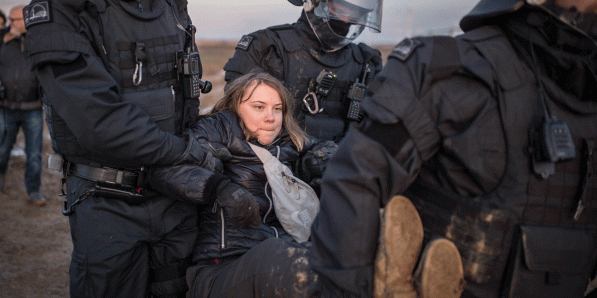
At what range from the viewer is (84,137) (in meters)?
1.84

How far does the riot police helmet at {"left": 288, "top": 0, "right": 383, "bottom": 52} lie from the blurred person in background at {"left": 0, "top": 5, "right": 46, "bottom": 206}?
142 inches

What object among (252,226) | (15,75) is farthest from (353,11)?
(15,75)

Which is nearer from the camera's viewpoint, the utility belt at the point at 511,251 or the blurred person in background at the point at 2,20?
the utility belt at the point at 511,251

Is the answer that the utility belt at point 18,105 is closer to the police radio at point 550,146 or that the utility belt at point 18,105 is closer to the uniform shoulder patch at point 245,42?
the uniform shoulder patch at point 245,42

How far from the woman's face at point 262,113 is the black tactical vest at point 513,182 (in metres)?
1.34

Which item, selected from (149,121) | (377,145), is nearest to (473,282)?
(377,145)

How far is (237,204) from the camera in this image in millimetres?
2014

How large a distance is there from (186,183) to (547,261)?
1540 millimetres

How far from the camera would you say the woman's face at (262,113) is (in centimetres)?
255

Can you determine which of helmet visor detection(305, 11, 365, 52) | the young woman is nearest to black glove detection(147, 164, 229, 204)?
the young woman

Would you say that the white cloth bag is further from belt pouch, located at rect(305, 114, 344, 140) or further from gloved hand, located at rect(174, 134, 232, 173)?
belt pouch, located at rect(305, 114, 344, 140)

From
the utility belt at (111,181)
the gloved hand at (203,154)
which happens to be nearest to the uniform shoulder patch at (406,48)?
the gloved hand at (203,154)

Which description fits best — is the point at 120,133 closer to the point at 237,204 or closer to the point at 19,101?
the point at 237,204

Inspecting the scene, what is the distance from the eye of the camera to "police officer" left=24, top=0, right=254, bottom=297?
1.82 metres
